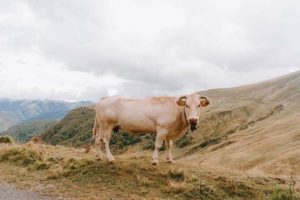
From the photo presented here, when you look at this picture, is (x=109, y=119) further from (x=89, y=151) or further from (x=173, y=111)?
(x=89, y=151)

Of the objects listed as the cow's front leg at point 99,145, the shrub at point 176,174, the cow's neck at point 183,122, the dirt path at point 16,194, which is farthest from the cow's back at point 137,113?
the dirt path at point 16,194

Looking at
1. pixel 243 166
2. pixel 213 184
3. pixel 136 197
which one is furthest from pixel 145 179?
pixel 243 166

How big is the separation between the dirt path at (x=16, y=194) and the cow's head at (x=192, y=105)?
216 inches

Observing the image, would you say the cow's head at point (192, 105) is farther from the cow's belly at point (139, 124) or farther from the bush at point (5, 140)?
the bush at point (5, 140)

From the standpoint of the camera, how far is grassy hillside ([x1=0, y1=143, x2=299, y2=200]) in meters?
12.8

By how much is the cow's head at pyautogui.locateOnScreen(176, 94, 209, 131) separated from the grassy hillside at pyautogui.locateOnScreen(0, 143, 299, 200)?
73.5 inches

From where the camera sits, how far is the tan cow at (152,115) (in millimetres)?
15034

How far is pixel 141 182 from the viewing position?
13.5 m

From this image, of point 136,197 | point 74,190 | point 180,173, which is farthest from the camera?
point 180,173

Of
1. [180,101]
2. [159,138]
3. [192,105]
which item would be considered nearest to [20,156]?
[159,138]

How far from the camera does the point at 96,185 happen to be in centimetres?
1372

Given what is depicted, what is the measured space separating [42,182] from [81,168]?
1.56 meters

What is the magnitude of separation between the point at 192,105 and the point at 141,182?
3342mm

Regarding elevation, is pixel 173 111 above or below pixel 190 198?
above
